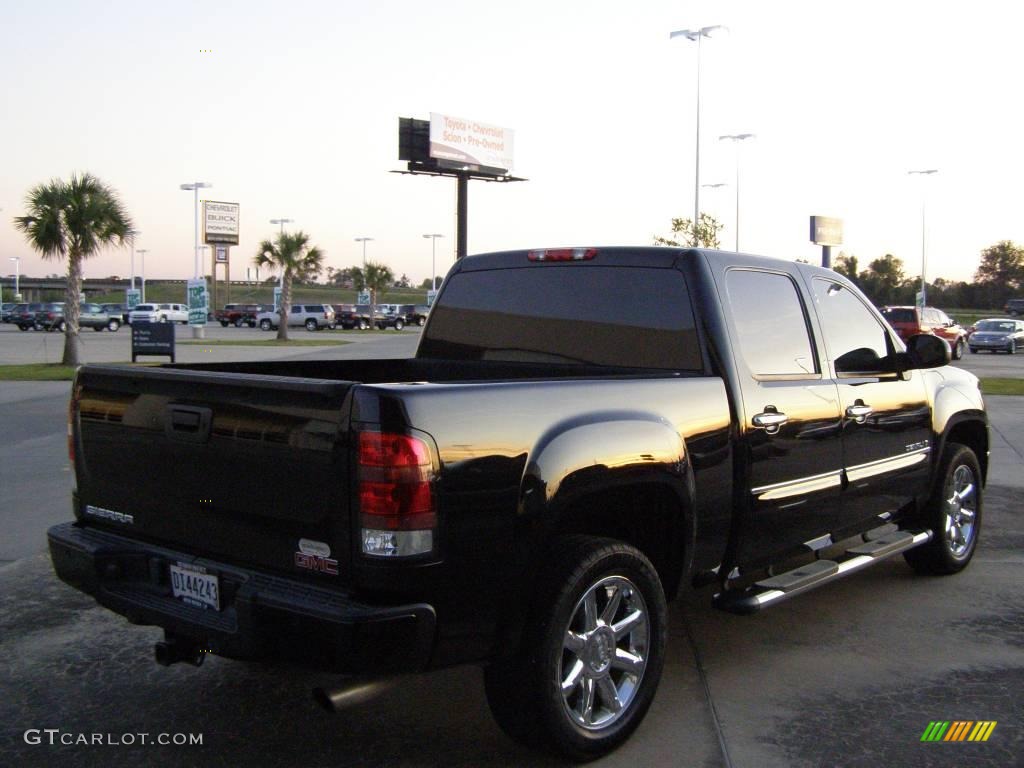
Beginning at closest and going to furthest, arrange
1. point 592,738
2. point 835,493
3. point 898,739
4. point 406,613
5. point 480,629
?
point 406,613 < point 480,629 < point 592,738 < point 898,739 < point 835,493

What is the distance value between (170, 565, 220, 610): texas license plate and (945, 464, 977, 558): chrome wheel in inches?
177

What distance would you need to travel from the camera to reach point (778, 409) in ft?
15.0

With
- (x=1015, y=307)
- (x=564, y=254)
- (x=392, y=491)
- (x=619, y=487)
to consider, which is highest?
(x=1015, y=307)

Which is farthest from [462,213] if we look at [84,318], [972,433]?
[972,433]

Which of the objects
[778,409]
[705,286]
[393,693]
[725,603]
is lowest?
[393,693]

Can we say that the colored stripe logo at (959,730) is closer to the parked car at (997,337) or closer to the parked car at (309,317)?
the parked car at (997,337)

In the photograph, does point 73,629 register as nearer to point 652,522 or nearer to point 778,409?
point 652,522

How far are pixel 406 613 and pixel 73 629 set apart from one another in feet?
9.57

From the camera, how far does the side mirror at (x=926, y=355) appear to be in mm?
5543

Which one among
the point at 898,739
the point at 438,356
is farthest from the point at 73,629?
the point at 898,739

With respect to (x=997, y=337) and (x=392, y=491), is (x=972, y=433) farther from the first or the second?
(x=997, y=337)

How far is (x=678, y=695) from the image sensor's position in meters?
4.37

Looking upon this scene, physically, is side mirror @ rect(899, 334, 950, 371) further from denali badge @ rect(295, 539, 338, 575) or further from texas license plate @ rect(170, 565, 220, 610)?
texas license plate @ rect(170, 565, 220, 610)

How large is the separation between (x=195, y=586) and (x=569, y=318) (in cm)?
221
